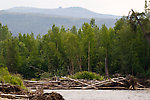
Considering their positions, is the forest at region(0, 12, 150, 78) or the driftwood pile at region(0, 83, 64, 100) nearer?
the driftwood pile at region(0, 83, 64, 100)

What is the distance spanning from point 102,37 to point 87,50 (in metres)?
2.69

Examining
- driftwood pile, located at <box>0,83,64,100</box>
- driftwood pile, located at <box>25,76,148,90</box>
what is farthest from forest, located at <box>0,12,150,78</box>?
driftwood pile, located at <box>0,83,64,100</box>

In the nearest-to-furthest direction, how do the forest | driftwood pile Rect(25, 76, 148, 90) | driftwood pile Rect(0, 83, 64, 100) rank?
1. driftwood pile Rect(0, 83, 64, 100)
2. driftwood pile Rect(25, 76, 148, 90)
3. the forest

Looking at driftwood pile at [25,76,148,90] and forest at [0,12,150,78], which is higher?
driftwood pile at [25,76,148,90]

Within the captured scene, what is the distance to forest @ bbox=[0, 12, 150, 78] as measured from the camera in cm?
3256

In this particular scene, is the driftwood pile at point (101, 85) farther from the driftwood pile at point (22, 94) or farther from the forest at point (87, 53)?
the forest at point (87, 53)

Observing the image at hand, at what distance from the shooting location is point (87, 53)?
3931 centimetres


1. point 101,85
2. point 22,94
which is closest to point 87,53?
point 101,85

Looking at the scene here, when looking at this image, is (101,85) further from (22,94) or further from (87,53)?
(87,53)

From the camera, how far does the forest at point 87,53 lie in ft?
107

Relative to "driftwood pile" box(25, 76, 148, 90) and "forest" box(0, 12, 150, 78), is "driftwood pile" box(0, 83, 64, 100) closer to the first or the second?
"driftwood pile" box(25, 76, 148, 90)

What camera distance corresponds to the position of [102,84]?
15.0 m

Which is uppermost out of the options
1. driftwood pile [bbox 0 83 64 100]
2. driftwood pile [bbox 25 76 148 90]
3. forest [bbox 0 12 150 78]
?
driftwood pile [bbox 0 83 64 100]

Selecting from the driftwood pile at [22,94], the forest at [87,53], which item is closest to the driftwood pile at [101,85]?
the driftwood pile at [22,94]
